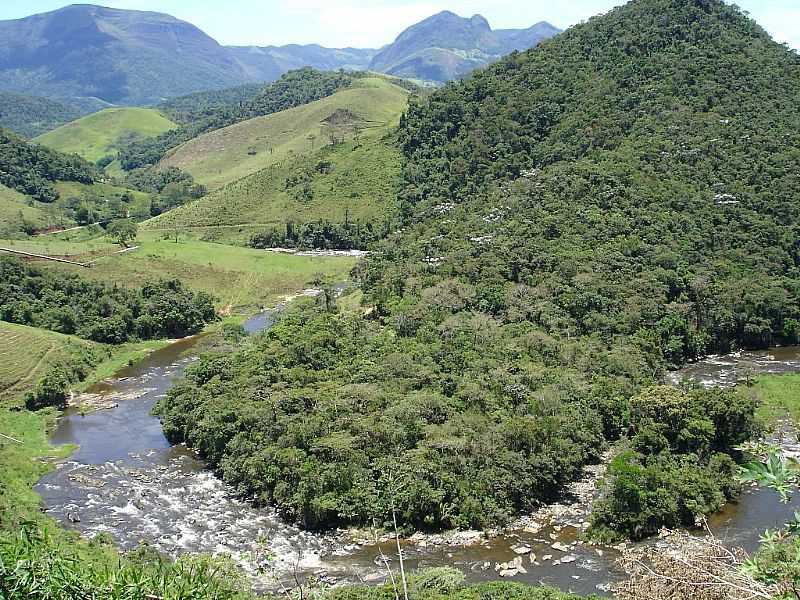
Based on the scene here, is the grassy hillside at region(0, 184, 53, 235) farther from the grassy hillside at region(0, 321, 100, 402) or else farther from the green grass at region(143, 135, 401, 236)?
the grassy hillside at region(0, 321, 100, 402)

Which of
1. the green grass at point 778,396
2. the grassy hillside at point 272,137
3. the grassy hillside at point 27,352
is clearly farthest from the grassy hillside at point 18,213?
the green grass at point 778,396

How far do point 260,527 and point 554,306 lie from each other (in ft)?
96.0

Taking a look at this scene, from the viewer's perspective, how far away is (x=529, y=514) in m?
34.7

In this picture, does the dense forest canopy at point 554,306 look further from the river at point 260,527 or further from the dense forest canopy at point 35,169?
the dense forest canopy at point 35,169

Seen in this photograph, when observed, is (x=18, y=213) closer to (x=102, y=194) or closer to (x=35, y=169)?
(x=35, y=169)

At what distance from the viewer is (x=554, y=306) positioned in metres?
54.4

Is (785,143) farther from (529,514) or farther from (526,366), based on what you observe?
(529,514)

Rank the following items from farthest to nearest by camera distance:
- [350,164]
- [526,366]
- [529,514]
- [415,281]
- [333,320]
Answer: [350,164], [415,281], [333,320], [526,366], [529,514]

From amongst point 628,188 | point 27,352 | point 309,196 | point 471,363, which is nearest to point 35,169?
point 309,196

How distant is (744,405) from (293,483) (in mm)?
24711

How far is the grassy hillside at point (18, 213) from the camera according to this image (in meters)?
106

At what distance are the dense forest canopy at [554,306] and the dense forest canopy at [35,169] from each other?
75.2 m

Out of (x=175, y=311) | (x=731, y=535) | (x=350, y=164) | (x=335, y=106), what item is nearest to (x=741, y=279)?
(x=731, y=535)

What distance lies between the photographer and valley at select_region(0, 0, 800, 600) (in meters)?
30.7
